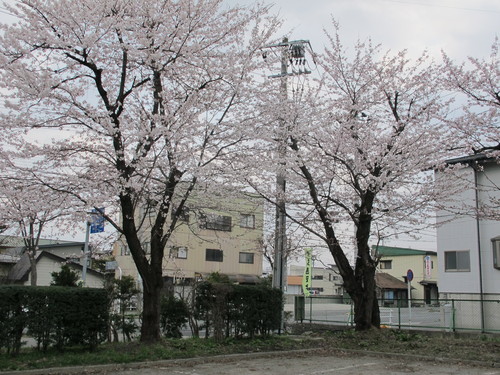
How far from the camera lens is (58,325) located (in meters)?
9.61

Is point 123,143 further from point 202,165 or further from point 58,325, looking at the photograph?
point 58,325

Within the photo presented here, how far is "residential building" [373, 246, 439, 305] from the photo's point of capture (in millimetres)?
53844

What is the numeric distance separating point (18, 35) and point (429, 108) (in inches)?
418

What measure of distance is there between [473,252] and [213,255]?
25.8 metres

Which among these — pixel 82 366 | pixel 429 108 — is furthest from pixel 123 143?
pixel 429 108

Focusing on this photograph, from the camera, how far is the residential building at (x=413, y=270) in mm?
53844

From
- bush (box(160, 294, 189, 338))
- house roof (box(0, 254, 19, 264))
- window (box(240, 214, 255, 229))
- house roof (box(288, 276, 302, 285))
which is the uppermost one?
window (box(240, 214, 255, 229))

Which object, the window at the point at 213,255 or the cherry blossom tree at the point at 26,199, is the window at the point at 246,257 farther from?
the cherry blossom tree at the point at 26,199

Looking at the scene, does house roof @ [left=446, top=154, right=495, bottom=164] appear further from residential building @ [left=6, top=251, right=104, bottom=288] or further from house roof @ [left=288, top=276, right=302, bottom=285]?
house roof @ [left=288, top=276, right=302, bottom=285]

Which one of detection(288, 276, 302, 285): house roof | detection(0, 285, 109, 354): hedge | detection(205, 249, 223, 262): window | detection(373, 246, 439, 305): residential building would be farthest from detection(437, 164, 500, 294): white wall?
detection(288, 276, 302, 285): house roof

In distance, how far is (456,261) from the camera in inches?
821

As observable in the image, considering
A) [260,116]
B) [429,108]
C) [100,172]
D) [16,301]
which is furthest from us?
[429,108]

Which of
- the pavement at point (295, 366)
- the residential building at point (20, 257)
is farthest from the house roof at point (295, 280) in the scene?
the pavement at point (295, 366)

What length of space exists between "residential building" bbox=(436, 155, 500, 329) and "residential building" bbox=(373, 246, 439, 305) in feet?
106
